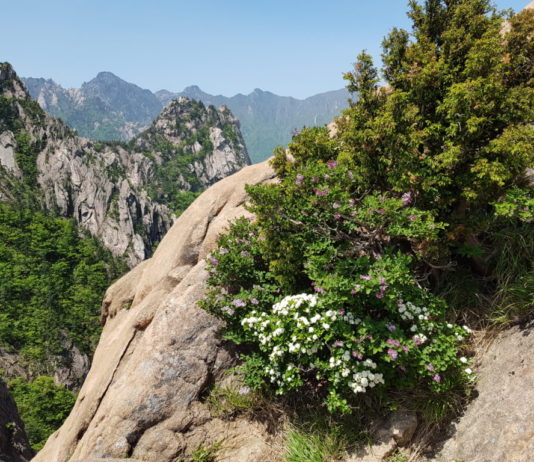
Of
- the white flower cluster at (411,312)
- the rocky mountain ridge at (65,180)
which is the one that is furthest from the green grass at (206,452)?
the rocky mountain ridge at (65,180)

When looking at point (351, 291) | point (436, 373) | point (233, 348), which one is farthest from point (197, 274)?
point (436, 373)

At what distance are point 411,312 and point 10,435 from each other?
30307 mm

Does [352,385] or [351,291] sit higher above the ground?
[351,291]

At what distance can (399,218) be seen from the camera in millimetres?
6152

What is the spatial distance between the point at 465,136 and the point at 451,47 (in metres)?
1.75

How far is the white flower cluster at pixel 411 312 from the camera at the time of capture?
233 inches

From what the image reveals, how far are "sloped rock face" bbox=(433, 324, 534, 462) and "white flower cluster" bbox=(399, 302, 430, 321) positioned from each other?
1.52 metres

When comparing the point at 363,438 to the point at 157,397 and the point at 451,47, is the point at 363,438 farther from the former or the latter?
the point at 451,47

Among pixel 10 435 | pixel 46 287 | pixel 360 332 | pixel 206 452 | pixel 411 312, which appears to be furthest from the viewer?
pixel 46 287

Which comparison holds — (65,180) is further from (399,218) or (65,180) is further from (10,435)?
(399,218)

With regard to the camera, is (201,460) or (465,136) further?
(201,460)

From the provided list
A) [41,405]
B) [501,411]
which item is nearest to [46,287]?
[41,405]

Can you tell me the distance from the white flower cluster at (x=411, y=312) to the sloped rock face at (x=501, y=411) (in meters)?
1.52

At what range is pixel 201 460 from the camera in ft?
23.7
